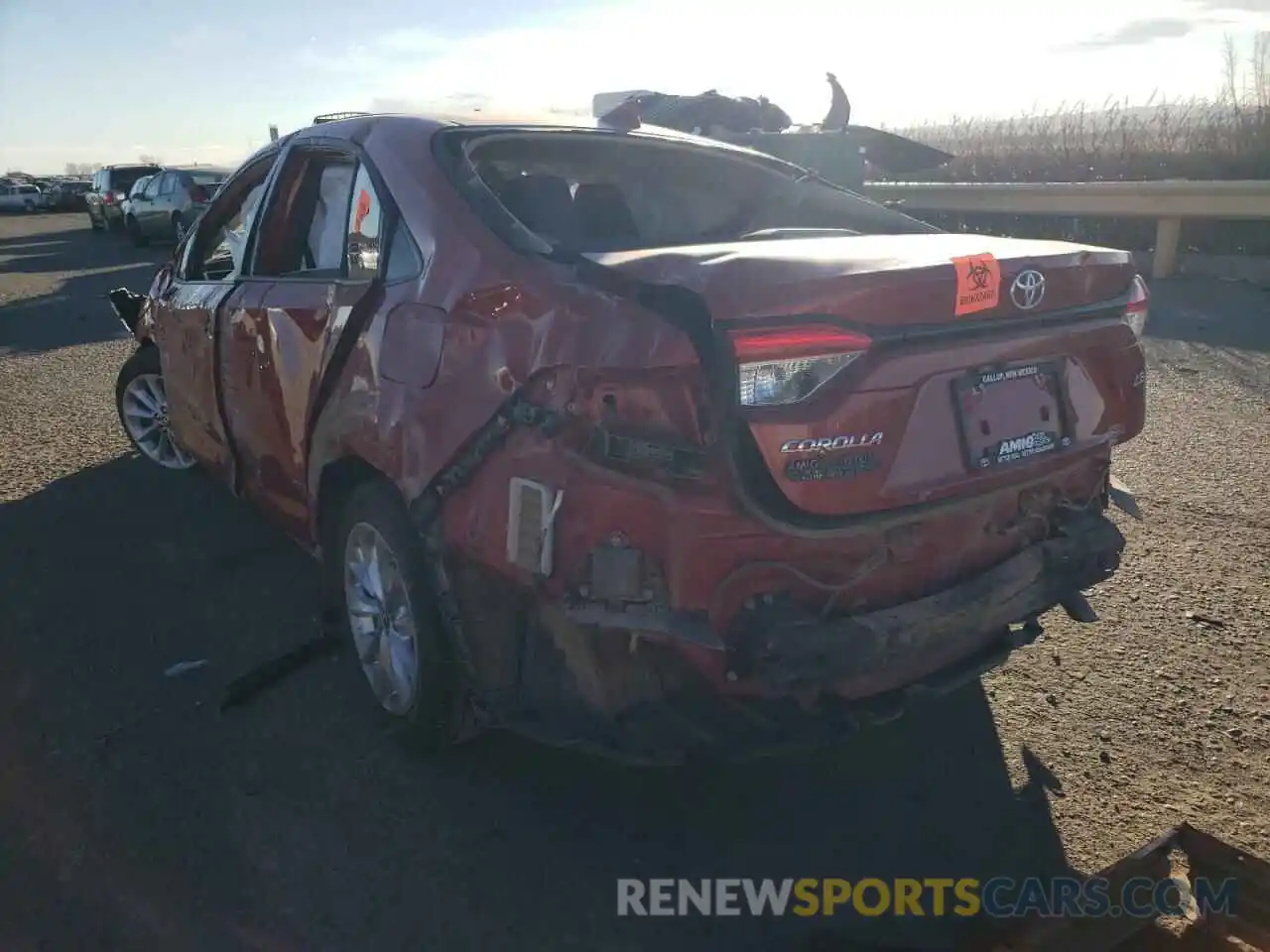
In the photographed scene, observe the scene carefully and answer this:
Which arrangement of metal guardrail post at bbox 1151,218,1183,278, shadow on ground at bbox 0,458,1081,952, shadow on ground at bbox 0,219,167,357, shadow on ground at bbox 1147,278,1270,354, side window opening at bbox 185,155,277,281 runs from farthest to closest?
shadow on ground at bbox 0,219,167,357 < metal guardrail post at bbox 1151,218,1183,278 < shadow on ground at bbox 1147,278,1270,354 < side window opening at bbox 185,155,277,281 < shadow on ground at bbox 0,458,1081,952

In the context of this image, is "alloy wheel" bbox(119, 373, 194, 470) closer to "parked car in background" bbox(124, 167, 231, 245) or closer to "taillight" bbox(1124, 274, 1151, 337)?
"taillight" bbox(1124, 274, 1151, 337)

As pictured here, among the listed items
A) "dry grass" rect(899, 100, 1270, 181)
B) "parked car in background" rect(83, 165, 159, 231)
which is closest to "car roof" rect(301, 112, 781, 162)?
"dry grass" rect(899, 100, 1270, 181)

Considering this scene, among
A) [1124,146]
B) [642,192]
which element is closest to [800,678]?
[642,192]

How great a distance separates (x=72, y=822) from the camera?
2883 mm

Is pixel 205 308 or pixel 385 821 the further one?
pixel 205 308

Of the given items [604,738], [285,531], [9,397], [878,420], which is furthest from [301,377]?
[9,397]

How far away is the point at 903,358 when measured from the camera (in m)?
2.45

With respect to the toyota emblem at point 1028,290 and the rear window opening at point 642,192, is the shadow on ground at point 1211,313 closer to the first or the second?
the rear window opening at point 642,192

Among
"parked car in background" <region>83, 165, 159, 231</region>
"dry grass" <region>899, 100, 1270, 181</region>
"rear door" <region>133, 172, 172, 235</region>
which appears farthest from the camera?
"parked car in background" <region>83, 165, 159, 231</region>

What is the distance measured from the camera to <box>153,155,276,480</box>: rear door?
13.6ft

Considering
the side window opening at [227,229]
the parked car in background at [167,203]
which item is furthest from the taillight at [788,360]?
the parked car in background at [167,203]

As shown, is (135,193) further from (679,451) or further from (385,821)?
(679,451)

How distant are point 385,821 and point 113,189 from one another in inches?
1087

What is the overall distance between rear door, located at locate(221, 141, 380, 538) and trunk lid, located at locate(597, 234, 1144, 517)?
3.87 feet
